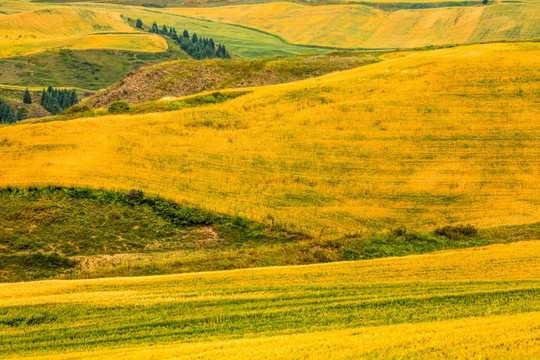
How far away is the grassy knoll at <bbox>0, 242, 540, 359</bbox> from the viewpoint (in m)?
16.7

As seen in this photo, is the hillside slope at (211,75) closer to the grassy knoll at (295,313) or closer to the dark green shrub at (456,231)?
the dark green shrub at (456,231)

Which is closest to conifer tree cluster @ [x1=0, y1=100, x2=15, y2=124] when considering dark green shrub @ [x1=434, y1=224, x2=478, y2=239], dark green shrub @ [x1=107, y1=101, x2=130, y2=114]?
dark green shrub @ [x1=107, y1=101, x2=130, y2=114]

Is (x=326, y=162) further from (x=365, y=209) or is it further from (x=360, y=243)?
(x=360, y=243)

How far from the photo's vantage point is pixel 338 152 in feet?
156

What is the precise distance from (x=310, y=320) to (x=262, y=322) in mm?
1610

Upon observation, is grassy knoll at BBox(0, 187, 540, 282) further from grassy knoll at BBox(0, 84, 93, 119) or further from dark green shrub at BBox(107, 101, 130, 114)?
grassy knoll at BBox(0, 84, 93, 119)

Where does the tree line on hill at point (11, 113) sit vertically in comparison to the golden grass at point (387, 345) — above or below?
below

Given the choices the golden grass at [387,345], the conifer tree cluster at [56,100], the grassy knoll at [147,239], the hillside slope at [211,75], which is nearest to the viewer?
the golden grass at [387,345]

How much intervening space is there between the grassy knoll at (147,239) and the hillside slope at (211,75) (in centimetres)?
4696

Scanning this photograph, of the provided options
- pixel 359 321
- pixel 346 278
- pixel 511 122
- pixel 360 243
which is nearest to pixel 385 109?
pixel 511 122

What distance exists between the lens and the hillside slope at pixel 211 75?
86875mm

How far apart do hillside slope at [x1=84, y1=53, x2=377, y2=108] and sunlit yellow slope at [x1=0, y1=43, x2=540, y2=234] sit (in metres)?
27.5

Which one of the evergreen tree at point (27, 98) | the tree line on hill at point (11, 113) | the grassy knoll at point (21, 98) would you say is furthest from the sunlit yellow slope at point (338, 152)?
the evergreen tree at point (27, 98)

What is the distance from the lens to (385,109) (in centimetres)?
5425
